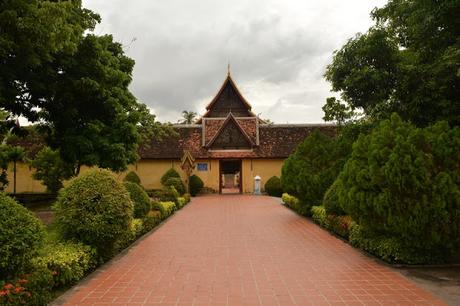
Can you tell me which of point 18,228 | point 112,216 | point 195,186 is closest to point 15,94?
point 112,216

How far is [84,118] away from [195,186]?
15.1 metres

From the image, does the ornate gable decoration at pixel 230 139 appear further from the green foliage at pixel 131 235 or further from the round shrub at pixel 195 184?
the green foliage at pixel 131 235

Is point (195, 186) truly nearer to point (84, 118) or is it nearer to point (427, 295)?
point (84, 118)

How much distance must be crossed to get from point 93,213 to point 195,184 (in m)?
21.6

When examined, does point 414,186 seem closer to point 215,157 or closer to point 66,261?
point 66,261

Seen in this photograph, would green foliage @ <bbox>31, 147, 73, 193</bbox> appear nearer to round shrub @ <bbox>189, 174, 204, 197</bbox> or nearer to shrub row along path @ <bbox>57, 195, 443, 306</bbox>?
round shrub @ <bbox>189, 174, 204, 197</bbox>

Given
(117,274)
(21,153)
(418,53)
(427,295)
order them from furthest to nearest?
(21,153), (418,53), (117,274), (427,295)

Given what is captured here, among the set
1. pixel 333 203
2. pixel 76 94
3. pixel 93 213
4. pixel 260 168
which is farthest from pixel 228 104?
pixel 93 213

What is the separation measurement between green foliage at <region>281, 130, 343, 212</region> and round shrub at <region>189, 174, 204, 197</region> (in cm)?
1372

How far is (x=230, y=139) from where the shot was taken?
3191 cm

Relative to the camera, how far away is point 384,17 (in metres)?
11.6

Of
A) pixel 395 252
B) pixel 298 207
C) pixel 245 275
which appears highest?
pixel 298 207

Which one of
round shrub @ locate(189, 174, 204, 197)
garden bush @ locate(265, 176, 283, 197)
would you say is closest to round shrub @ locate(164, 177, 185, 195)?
round shrub @ locate(189, 174, 204, 197)

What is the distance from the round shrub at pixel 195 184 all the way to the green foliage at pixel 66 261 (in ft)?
71.2
